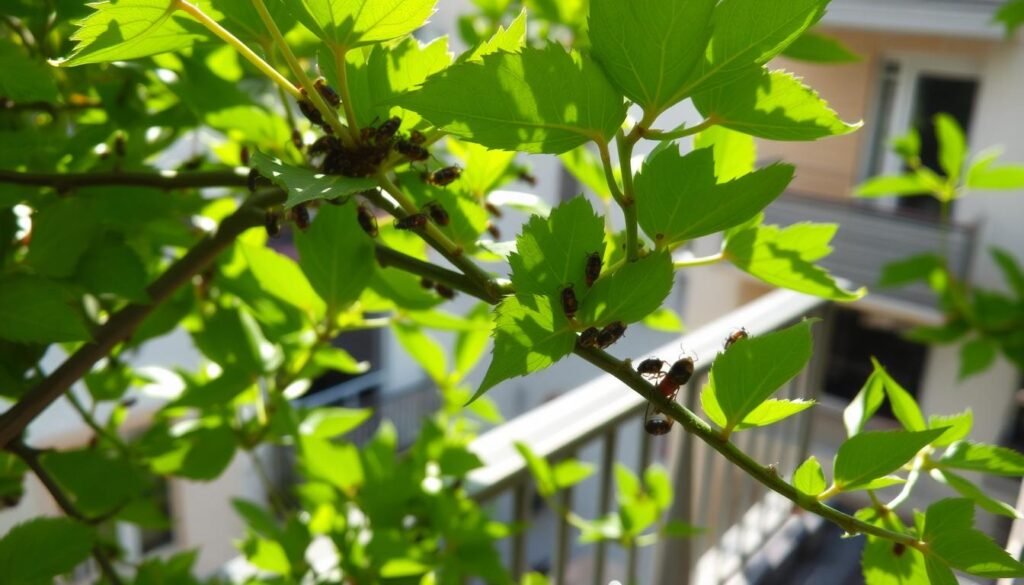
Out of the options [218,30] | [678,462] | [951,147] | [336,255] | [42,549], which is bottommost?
[678,462]

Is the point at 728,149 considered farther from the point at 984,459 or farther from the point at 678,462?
the point at 678,462

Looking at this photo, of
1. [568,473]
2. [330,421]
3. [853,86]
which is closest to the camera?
[330,421]

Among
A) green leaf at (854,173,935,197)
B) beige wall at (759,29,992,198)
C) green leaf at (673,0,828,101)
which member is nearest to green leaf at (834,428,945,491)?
green leaf at (673,0,828,101)

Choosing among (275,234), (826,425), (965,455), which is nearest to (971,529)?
(965,455)

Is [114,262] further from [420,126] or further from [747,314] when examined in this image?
[747,314]

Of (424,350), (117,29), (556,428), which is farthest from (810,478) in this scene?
(556,428)

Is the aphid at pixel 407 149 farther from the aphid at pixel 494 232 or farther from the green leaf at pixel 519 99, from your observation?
the aphid at pixel 494 232
